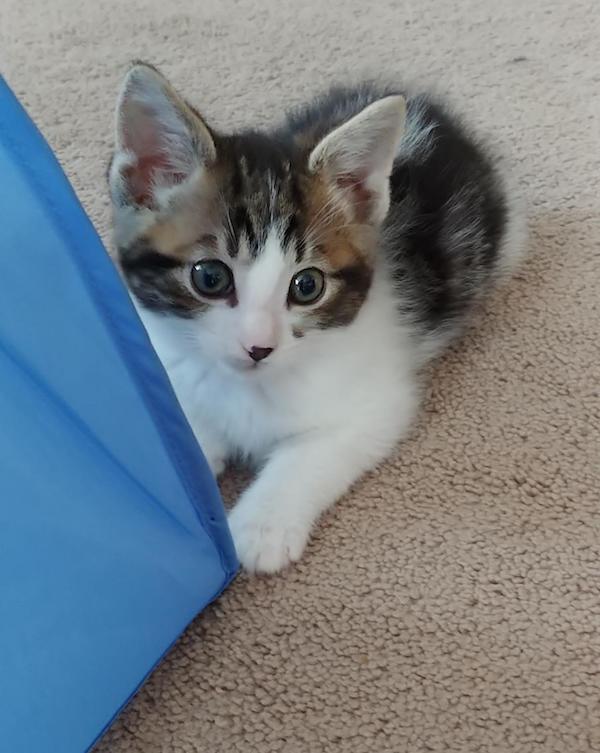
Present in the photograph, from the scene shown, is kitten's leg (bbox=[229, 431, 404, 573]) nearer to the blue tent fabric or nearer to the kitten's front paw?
the kitten's front paw

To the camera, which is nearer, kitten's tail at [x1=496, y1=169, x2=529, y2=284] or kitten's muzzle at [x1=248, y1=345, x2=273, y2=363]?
kitten's muzzle at [x1=248, y1=345, x2=273, y2=363]

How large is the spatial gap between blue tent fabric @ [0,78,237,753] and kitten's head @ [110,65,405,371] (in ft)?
0.68

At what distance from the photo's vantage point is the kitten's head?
1.11 meters

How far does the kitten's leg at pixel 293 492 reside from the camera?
4.10 ft

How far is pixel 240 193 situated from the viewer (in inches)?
45.4

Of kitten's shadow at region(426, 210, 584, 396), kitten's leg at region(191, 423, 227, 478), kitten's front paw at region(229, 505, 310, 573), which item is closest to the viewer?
kitten's front paw at region(229, 505, 310, 573)

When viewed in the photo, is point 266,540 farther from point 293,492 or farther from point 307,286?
point 307,286

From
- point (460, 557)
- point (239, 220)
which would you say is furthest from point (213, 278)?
point (460, 557)

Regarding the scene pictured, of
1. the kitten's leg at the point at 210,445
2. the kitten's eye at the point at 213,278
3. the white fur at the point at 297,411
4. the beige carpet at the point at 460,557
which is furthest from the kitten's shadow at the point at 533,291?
the kitten's eye at the point at 213,278

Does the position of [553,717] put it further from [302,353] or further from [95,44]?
[95,44]

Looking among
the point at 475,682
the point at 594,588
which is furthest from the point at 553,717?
the point at 594,588

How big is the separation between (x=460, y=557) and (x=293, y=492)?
25cm

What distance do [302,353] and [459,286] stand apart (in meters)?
Answer: 0.42

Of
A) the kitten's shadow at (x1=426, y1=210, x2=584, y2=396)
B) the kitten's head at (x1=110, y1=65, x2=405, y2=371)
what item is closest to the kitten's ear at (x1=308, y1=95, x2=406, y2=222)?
the kitten's head at (x1=110, y1=65, x2=405, y2=371)
